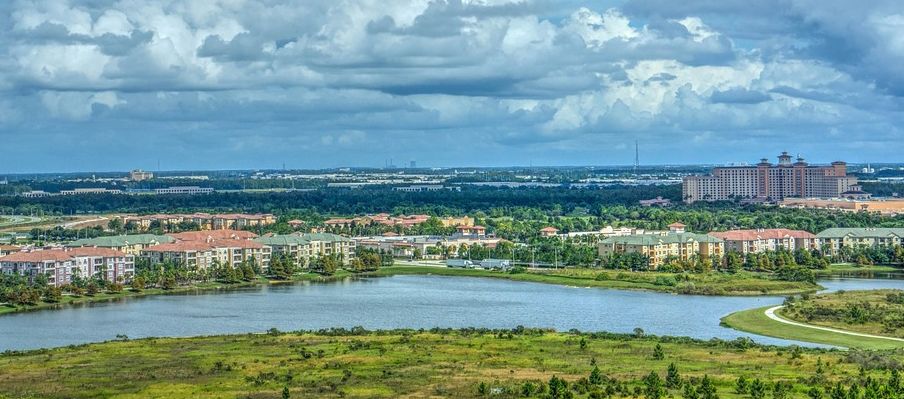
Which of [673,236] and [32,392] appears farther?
[673,236]

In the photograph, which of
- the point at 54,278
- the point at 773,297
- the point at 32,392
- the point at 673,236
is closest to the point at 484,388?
the point at 32,392

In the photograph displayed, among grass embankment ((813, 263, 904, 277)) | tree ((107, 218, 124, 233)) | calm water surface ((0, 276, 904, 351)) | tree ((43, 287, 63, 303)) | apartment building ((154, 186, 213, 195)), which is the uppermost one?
apartment building ((154, 186, 213, 195))

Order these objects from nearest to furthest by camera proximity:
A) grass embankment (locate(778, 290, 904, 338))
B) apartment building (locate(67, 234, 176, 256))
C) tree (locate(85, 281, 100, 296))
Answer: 1. grass embankment (locate(778, 290, 904, 338))
2. tree (locate(85, 281, 100, 296))
3. apartment building (locate(67, 234, 176, 256))

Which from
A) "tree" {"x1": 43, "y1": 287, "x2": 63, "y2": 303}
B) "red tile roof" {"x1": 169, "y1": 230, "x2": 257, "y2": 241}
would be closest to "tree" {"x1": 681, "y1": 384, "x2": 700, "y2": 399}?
"tree" {"x1": 43, "y1": 287, "x2": 63, "y2": 303}

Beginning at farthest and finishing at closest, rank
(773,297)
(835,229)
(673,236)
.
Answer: (835,229), (673,236), (773,297)

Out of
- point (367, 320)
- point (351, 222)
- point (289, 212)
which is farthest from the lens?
point (289, 212)

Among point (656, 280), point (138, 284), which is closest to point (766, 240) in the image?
point (656, 280)

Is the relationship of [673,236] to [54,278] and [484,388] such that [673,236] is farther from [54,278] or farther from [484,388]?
[484,388]

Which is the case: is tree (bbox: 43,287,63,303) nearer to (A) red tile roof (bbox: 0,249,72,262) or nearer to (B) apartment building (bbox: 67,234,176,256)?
(A) red tile roof (bbox: 0,249,72,262)
